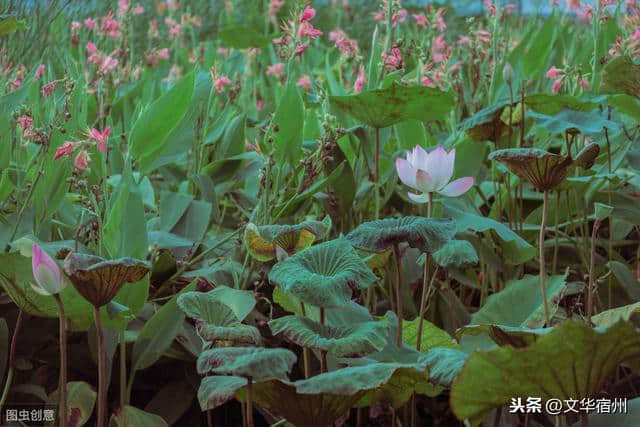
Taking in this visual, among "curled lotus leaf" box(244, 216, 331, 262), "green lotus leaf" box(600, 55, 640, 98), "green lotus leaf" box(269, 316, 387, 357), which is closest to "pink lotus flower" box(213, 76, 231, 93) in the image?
"curled lotus leaf" box(244, 216, 331, 262)

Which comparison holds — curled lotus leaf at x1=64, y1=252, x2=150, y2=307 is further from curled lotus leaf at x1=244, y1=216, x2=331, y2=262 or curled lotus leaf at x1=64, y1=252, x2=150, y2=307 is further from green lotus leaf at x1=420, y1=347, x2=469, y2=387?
green lotus leaf at x1=420, y1=347, x2=469, y2=387

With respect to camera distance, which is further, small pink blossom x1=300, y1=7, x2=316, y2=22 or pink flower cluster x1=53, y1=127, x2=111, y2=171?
small pink blossom x1=300, y1=7, x2=316, y2=22

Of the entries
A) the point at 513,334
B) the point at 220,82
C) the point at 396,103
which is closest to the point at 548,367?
the point at 513,334

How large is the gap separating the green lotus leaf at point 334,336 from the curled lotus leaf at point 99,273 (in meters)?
0.14

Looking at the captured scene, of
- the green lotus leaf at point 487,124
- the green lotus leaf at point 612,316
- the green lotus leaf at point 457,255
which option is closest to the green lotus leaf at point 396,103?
the green lotus leaf at point 487,124

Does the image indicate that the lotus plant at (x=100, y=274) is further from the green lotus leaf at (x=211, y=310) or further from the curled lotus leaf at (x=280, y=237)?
the curled lotus leaf at (x=280, y=237)

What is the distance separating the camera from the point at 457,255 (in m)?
0.86

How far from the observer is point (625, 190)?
1.38 m

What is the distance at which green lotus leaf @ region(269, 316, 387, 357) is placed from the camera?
666mm

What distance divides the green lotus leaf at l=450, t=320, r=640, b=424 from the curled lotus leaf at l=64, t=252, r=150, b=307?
0.31 meters

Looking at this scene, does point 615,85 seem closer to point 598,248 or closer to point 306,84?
point 598,248

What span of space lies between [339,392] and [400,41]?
0.76 meters

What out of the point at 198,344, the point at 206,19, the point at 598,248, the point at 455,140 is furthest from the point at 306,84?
the point at 206,19

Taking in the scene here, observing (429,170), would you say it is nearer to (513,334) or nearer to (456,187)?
(456,187)
